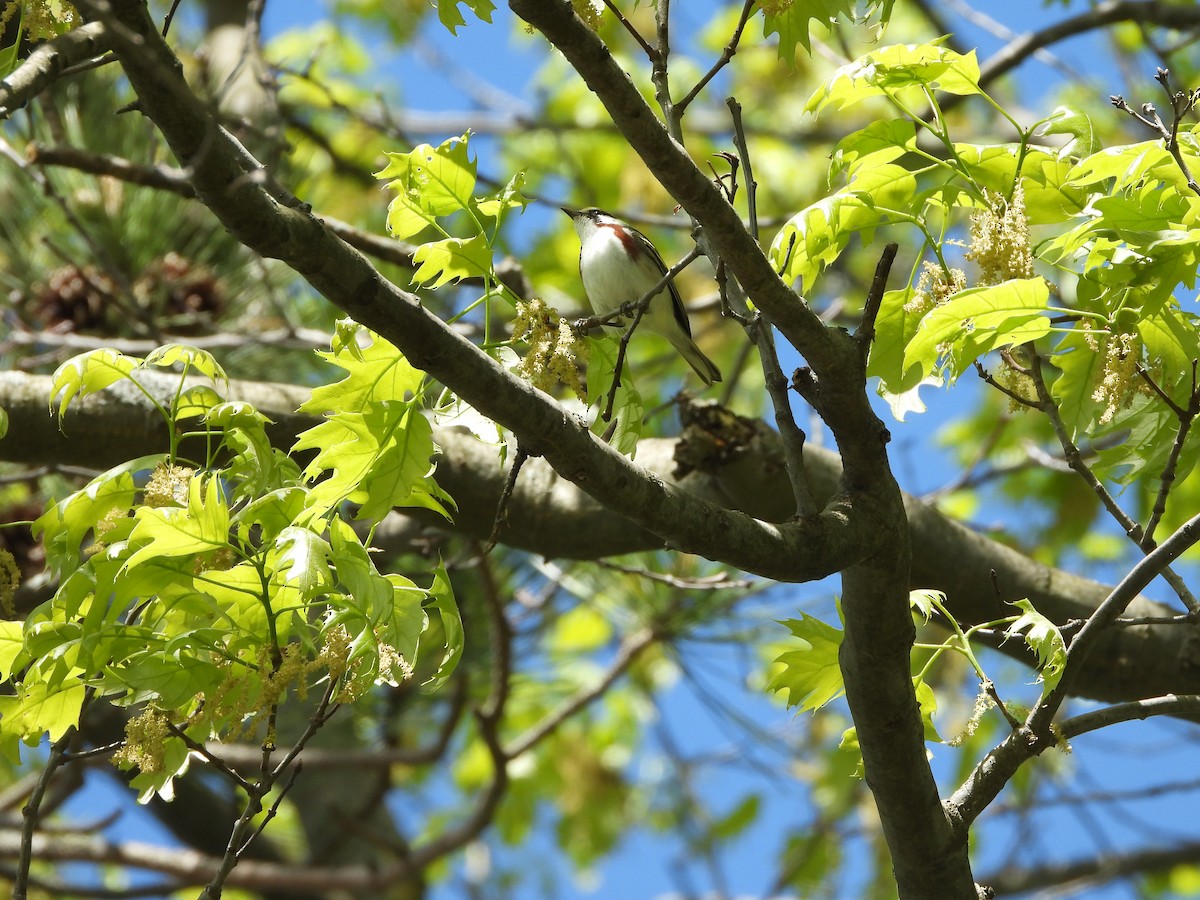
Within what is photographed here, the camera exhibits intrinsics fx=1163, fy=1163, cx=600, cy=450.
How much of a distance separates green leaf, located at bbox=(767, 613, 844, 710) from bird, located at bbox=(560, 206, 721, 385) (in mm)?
1642

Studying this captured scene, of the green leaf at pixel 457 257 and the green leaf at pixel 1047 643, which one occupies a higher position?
the green leaf at pixel 457 257

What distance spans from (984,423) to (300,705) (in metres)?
3.79

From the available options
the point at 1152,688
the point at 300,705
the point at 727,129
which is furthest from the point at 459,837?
the point at 727,129

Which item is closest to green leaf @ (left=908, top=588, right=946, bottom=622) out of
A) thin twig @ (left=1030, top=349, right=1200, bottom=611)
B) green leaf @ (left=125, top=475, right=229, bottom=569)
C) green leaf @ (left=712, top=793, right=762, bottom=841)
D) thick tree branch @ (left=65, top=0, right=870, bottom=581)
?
thick tree branch @ (left=65, top=0, right=870, bottom=581)

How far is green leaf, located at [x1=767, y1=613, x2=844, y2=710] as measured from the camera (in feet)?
6.81

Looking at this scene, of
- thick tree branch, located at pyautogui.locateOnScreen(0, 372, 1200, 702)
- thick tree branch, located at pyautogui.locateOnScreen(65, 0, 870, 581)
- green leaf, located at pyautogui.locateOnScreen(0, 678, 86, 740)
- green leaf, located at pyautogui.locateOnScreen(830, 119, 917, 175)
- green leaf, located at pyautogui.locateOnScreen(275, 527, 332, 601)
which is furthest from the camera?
thick tree branch, located at pyautogui.locateOnScreen(0, 372, 1200, 702)

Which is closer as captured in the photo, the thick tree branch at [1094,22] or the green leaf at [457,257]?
the green leaf at [457,257]

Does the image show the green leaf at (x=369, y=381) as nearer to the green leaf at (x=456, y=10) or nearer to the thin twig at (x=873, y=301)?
the green leaf at (x=456, y=10)

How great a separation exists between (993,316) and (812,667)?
2.53 feet

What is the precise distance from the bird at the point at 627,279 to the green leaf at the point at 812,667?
5.39ft

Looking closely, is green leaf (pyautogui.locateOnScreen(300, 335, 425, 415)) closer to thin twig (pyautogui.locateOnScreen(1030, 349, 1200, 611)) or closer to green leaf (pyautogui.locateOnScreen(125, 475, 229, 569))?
green leaf (pyautogui.locateOnScreen(125, 475, 229, 569))

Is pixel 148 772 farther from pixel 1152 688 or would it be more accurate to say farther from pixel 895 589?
pixel 1152 688

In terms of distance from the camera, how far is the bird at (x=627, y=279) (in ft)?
11.9

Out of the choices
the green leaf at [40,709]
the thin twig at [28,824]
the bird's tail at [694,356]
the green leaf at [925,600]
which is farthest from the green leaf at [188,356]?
the bird's tail at [694,356]
